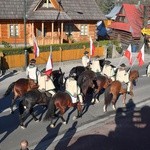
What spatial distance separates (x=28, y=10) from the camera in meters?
32.2

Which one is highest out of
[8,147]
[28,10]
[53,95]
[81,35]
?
[28,10]

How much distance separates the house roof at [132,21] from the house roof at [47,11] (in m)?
9.46

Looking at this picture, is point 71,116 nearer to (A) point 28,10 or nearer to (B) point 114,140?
(B) point 114,140

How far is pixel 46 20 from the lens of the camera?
31.4m

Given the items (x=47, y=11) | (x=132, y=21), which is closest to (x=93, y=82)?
(x=47, y=11)

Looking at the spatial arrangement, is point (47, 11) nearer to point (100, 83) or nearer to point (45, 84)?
point (100, 83)

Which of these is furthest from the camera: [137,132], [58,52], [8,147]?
[58,52]

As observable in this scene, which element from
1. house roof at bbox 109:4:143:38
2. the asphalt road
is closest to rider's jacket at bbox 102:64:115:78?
the asphalt road

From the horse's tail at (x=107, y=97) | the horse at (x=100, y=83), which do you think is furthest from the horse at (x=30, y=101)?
the horse at (x=100, y=83)

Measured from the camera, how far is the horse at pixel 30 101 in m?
13.0

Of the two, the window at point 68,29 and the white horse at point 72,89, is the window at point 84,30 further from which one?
the white horse at point 72,89

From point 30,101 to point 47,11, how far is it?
2038 centimetres

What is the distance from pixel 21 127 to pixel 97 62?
6811mm

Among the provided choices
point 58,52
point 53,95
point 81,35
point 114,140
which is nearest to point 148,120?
point 114,140
